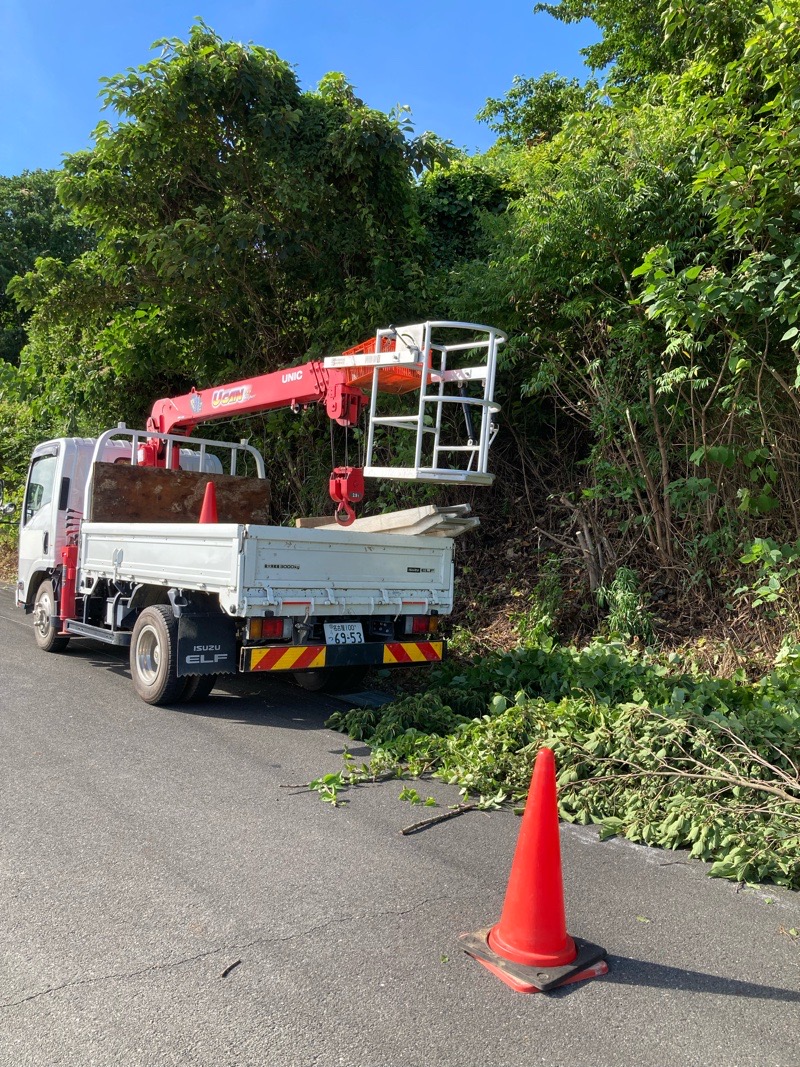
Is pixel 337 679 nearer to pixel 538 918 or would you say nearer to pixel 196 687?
pixel 196 687

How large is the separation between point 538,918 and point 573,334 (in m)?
6.46

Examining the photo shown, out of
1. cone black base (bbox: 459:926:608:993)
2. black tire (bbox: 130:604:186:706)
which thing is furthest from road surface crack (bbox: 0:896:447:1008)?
black tire (bbox: 130:604:186:706)

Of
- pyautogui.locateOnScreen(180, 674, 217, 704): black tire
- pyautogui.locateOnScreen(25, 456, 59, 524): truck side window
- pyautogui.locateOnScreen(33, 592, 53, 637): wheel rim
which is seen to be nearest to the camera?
pyautogui.locateOnScreen(180, 674, 217, 704): black tire

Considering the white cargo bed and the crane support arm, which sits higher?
the crane support arm

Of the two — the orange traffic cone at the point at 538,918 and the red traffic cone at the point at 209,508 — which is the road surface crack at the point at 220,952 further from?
the red traffic cone at the point at 209,508

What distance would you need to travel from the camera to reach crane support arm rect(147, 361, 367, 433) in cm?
722

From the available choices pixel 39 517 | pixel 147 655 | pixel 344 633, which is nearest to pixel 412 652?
pixel 344 633

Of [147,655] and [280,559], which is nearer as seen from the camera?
[280,559]

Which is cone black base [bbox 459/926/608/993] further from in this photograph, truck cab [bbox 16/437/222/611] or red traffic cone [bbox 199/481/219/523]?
truck cab [bbox 16/437/222/611]

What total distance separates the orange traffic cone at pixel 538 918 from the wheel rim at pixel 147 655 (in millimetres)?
4821

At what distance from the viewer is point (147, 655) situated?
25.0 feet

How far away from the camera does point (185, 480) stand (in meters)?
9.74

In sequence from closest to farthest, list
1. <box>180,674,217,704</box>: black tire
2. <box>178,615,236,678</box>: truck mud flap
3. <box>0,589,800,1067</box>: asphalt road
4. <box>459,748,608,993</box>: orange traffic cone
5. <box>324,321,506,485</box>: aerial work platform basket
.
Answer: <box>0,589,800,1067</box>: asphalt road < <box>459,748,608,993</box>: orange traffic cone < <box>324,321,506,485</box>: aerial work platform basket < <box>178,615,236,678</box>: truck mud flap < <box>180,674,217,704</box>: black tire

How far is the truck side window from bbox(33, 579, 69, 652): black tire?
3.58 feet
